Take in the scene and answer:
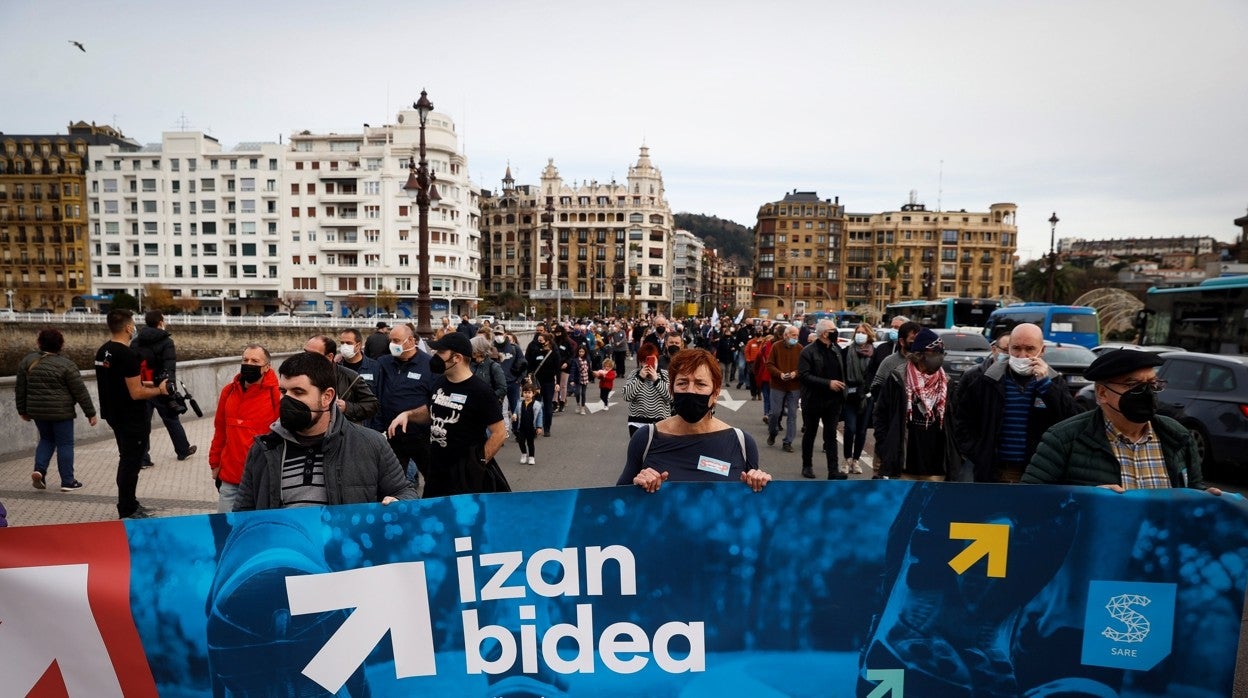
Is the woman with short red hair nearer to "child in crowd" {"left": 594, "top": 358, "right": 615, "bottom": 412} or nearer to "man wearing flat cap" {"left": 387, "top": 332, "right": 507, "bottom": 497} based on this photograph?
"man wearing flat cap" {"left": 387, "top": 332, "right": 507, "bottom": 497}

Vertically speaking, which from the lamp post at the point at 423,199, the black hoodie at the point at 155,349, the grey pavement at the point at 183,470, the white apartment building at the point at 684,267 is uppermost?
the white apartment building at the point at 684,267

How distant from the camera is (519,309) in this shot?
103000 mm

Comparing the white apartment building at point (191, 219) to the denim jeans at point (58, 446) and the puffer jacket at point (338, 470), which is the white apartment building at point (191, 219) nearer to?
the denim jeans at point (58, 446)

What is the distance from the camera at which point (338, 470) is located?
10.3ft

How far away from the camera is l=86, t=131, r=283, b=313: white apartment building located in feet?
278

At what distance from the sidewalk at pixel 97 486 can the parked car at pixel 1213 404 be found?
35.7 ft

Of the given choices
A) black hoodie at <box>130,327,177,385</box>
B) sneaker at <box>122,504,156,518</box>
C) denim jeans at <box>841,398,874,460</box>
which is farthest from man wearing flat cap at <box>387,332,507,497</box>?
denim jeans at <box>841,398,874,460</box>

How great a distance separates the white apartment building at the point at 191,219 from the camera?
84625 millimetres

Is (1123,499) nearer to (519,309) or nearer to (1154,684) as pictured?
(1154,684)

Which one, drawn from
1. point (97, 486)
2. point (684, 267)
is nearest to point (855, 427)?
point (97, 486)

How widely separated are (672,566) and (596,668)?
0.51 metres

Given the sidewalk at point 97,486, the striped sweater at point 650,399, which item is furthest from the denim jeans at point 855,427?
the sidewalk at point 97,486

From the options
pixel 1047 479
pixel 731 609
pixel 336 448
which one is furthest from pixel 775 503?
pixel 336 448

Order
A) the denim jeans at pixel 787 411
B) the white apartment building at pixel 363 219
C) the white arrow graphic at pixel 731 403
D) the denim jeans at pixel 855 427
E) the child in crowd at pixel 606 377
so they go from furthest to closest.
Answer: the white apartment building at pixel 363 219 < the white arrow graphic at pixel 731 403 < the child in crowd at pixel 606 377 < the denim jeans at pixel 787 411 < the denim jeans at pixel 855 427
